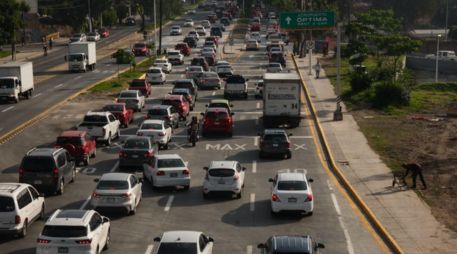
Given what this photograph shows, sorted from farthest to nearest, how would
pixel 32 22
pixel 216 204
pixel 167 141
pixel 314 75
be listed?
pixel 32 22, pixel 314 75, pixel 167 141, pixel 216 204

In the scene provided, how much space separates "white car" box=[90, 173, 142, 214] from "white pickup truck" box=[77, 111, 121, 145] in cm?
1548

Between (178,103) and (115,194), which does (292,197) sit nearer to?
(115,194)

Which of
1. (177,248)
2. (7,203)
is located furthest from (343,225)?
(7,203)

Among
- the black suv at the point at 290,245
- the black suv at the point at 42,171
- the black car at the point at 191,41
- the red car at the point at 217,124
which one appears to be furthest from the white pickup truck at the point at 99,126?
the black car at the point at 191,41

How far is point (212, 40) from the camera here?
129m

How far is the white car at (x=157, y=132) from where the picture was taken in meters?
48.2

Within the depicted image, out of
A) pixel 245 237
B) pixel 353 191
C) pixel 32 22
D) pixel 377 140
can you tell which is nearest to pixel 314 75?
pixel 377 140

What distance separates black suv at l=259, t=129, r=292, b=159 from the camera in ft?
151

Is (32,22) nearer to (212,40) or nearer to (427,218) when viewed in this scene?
(212,40)

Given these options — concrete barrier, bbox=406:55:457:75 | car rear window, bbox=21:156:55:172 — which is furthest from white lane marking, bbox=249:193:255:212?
concrete barrier, bbox=406:55:457:75

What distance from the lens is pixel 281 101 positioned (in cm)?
5584

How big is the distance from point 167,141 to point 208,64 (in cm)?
4901

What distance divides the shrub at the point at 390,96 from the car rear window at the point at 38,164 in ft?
114

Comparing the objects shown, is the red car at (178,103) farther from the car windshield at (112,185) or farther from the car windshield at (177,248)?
the car windshield at (177,248)
